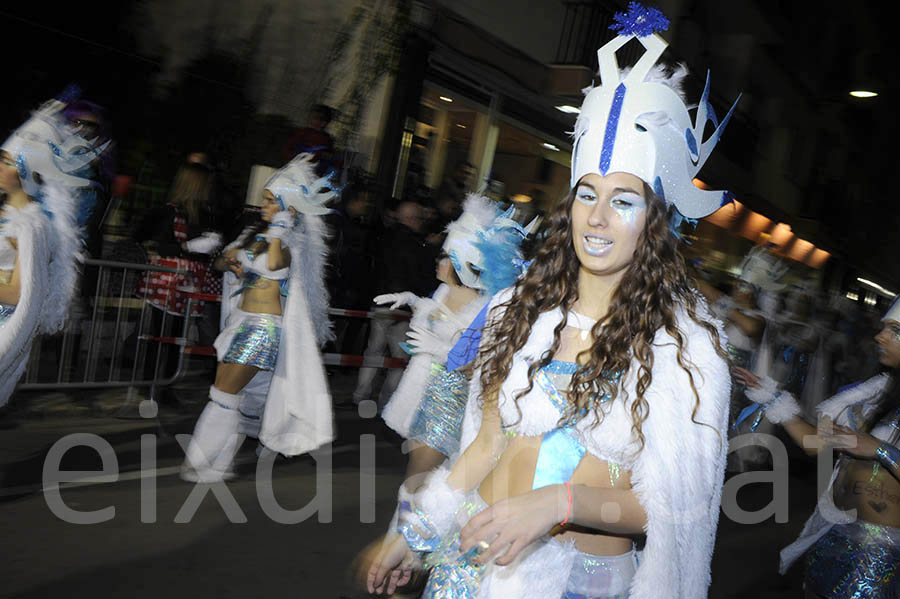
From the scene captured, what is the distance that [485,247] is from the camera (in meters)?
5.16

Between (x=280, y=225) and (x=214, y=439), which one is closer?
(x=214, y=439)

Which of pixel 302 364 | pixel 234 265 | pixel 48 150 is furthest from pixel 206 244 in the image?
pixel 48 150

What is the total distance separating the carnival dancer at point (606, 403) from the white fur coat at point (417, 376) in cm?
266

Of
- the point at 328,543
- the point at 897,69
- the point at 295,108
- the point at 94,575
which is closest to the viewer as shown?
the point at 94,575

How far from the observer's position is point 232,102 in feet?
33.3

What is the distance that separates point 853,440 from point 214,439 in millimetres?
3987

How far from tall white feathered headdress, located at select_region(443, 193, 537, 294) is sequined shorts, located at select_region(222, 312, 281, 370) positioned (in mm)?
1529

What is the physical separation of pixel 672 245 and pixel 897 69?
29.3 meters

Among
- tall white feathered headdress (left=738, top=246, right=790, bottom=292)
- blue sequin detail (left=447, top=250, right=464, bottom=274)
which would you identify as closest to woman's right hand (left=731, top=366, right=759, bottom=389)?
blue sequin detail (left=447, top=250, right=464, bottom=274)

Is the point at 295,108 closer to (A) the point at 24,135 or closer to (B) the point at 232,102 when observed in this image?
(B) the point at 232,102

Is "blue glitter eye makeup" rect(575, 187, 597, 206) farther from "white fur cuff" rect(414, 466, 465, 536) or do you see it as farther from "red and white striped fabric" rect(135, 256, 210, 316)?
"red and white striped fabric" rect(135, 256, 210, 316)

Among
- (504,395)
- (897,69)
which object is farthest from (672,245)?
(897,69)

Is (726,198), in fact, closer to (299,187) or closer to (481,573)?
(481,573)

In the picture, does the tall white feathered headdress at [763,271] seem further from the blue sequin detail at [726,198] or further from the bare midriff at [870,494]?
the blue sequin detail at [726,198]
